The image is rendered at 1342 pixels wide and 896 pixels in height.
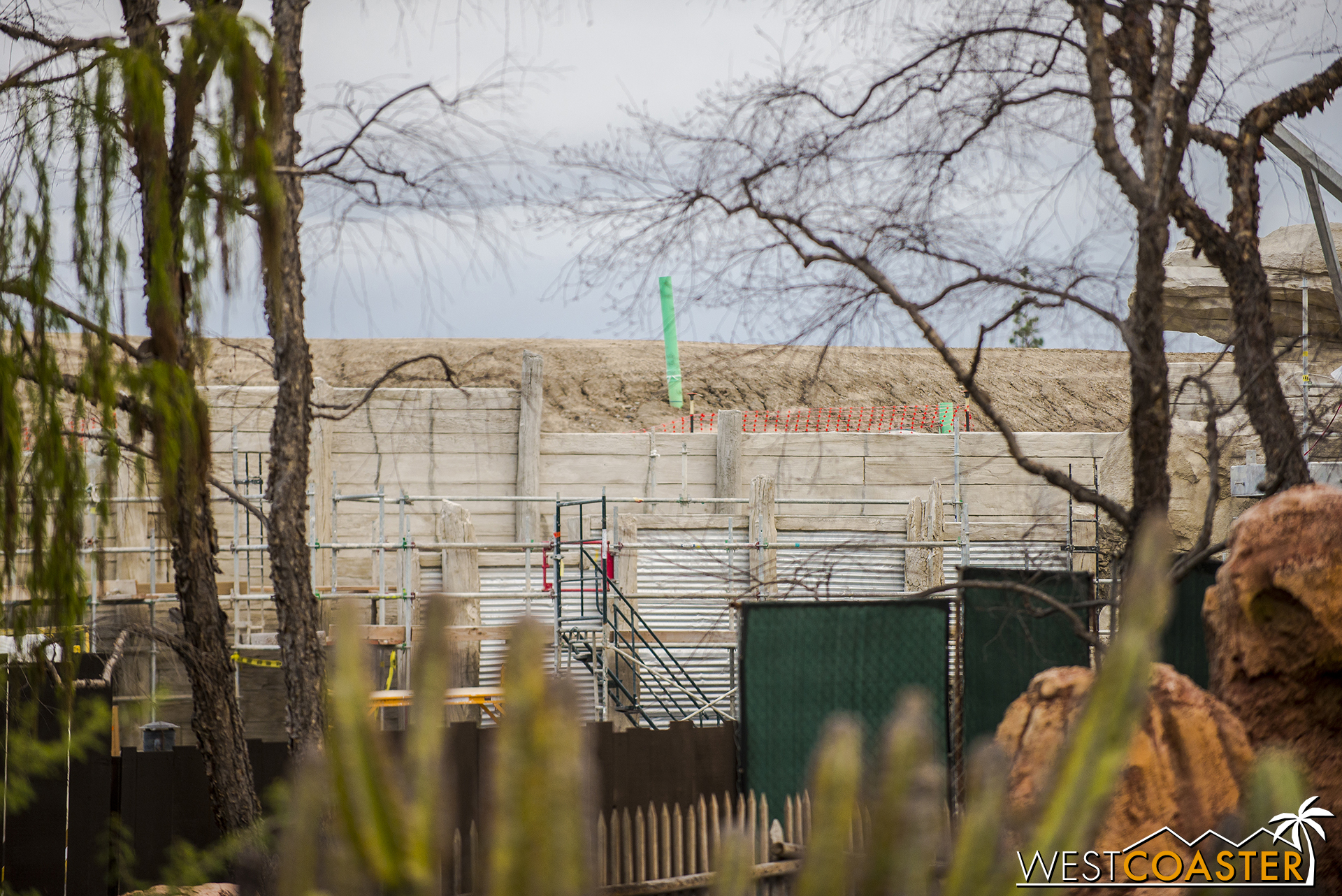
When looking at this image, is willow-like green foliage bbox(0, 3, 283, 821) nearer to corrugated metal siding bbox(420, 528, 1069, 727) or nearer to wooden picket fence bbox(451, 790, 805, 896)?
wooden picket fence bbox(451, 790, 805, 896)

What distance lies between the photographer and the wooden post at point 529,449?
52.1ft

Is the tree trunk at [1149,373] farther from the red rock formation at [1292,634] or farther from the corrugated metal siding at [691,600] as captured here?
the corrugated metal siding at [691,600]

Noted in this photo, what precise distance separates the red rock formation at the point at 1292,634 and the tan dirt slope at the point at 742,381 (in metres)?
26.4

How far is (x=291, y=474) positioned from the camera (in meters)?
5.30

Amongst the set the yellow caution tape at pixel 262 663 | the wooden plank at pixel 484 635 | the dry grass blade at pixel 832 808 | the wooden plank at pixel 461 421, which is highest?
the wooden plank at pixel 461 421

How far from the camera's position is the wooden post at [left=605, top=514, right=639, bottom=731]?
44.3 feet

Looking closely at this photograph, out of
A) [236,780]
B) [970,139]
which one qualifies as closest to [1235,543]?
[970,139]

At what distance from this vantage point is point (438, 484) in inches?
636

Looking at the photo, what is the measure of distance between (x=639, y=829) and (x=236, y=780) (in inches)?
87.4

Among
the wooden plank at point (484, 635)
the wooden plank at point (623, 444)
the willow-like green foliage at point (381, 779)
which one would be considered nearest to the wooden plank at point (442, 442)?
the wooden plank at point (623, 444)

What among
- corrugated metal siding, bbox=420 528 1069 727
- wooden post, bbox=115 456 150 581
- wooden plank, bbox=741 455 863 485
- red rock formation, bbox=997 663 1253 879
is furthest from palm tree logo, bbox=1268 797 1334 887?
wooden plank, bbox=741 455 863 485

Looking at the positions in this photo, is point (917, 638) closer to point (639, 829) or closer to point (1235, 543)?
point (639, 829)

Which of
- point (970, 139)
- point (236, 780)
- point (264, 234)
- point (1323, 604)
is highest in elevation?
point (970, 139)

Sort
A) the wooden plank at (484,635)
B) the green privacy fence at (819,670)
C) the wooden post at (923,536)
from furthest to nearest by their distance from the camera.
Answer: the wooden post at (923,536) → the wooden plank at (484,635) → the green privacy fence at (819,670)
